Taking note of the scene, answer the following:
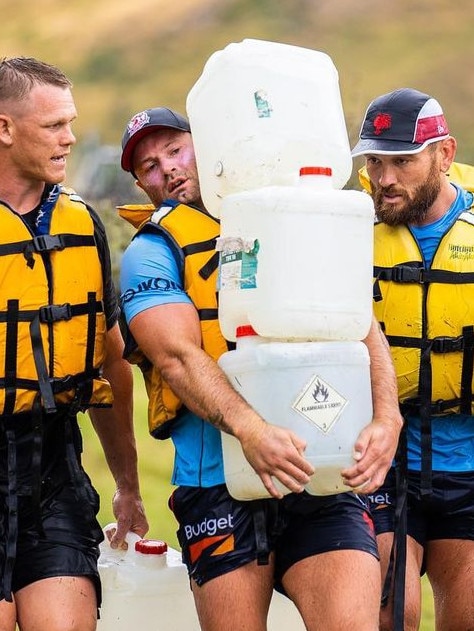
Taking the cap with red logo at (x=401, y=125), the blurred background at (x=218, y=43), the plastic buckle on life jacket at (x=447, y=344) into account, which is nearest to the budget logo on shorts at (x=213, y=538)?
the plastic buckle on life jacket at (x=447, y=344)

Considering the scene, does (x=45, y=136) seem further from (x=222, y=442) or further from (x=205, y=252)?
(x=222, y=442)

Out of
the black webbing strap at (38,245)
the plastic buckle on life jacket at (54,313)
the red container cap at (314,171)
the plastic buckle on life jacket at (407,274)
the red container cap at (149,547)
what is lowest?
the red container cap at (149,547)

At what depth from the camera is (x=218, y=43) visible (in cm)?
1409

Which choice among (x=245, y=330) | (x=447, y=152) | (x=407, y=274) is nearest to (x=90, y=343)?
(x=245, y=330)

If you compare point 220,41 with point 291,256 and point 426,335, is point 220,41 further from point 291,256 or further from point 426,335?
point 291,256

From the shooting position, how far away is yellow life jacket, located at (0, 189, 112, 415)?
4320mm

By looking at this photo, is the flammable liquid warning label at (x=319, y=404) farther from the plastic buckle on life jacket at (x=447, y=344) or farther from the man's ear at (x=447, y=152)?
the man's ear at (x=447, y=152)

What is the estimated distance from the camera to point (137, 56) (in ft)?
47.1

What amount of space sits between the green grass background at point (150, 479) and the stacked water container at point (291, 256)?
6210 millimetres

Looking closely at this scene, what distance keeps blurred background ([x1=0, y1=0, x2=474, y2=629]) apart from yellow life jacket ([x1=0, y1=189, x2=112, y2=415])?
328 inches

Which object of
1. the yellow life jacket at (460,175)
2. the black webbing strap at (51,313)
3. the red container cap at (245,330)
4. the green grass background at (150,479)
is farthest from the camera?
the green grass background at (150,479)

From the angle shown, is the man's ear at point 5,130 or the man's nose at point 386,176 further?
the man's nose at point 386,176

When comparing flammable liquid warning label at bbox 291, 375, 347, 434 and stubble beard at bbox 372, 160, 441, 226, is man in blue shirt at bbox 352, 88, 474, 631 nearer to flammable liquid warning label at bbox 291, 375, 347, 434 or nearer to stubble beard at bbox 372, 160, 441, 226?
stubble beard at bbox 372, 160, 441, 226

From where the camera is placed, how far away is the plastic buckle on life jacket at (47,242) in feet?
14.4
